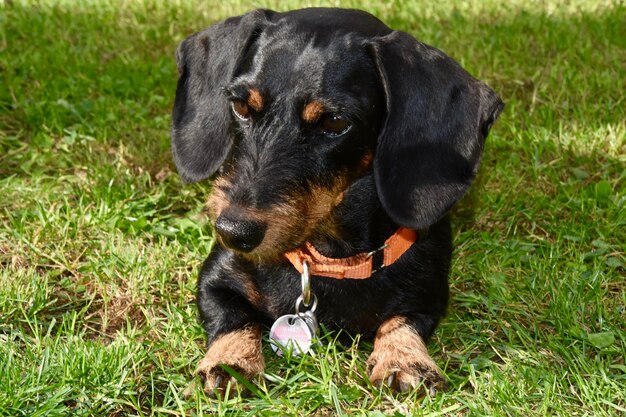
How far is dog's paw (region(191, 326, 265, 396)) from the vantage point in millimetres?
3059

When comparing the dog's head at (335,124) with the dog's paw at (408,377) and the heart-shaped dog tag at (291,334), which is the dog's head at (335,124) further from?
the dog's paw at (408,377)

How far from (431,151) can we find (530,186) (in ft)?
5.72

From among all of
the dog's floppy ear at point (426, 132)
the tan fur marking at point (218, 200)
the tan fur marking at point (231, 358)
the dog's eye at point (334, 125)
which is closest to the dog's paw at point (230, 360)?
the tan fur marking at point (231, 358)

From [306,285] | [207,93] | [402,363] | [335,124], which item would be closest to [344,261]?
[306,285]

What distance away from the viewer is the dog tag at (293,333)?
3.27 m

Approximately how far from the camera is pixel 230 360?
3.14 m

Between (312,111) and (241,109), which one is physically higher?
(312,111)

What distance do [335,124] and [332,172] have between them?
0.19 meters

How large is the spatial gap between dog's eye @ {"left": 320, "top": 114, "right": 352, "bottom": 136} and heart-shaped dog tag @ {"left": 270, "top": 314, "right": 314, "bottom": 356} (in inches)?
29.2

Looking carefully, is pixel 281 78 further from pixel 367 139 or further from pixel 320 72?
pixel 367 139

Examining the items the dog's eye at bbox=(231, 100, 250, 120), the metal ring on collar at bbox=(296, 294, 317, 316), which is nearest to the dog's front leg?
the metal ring on collar at bbox=(296, 294, 317, 316)

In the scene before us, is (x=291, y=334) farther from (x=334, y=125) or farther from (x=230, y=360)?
(x=334, y=125)

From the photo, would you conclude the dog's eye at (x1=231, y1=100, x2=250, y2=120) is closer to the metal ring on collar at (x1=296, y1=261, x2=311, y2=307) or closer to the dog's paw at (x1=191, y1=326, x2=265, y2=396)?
the metal ring on collar at (x1=296, y1=261, x2=311, y2=307)

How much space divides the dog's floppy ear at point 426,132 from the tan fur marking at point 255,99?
0.46 meters
